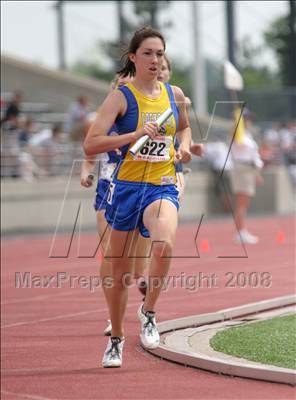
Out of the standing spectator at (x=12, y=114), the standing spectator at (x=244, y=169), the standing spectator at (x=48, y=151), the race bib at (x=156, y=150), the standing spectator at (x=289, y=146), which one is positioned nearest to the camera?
the race bib at (x=156, y=150)

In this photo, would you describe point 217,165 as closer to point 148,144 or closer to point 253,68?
point 148,144

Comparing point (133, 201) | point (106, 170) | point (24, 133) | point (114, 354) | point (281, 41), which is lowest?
point (114, 354)

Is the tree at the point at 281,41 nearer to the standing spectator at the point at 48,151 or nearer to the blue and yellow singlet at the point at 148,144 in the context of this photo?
the standing spectator at the point at 48,151

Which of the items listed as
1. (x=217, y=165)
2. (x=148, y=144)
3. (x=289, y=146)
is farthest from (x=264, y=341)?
(x=289, y=146)

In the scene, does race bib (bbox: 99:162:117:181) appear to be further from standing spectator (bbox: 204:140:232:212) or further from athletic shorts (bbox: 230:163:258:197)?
standing spectator (bbox: 204:140:232:212)

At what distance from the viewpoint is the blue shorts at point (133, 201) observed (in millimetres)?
8195

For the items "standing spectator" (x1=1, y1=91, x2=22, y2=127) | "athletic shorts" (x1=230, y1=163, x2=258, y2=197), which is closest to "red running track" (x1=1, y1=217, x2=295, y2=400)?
"athletic shorts" (x1=230, y1=163, x2=258, y2=197)

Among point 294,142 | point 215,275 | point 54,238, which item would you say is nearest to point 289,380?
point 215,275

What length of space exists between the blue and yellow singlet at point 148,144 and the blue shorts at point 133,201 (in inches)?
1.7

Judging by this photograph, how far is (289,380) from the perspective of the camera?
7449 millimetres

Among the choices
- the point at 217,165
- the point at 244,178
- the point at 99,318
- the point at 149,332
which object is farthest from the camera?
the point at 217,165

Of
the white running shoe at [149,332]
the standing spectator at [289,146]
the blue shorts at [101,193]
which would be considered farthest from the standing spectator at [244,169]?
the standing spectator at [289,146]

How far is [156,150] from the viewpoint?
321 inches

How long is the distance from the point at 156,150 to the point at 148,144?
0.29ft
